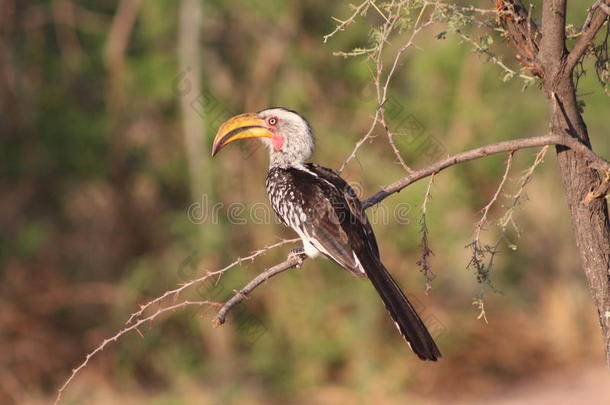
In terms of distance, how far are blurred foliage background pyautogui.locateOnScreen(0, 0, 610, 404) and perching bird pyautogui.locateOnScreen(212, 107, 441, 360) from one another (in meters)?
3.39

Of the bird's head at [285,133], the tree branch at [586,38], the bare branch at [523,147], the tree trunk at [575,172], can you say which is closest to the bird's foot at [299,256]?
the bird's head at [285,133]

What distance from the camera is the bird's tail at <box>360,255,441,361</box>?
134 inches

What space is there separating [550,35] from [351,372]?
625cm

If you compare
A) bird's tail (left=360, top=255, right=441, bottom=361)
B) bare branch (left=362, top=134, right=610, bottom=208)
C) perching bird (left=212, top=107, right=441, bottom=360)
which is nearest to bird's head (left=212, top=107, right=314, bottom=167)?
perching bird (left=212, top=107, right=441, bottom=360)

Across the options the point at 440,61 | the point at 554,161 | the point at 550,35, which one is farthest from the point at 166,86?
the point at 550,35

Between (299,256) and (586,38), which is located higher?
(299,256)

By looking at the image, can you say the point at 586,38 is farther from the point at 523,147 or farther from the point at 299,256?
the point at 299,256

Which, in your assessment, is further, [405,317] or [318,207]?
[318,207]

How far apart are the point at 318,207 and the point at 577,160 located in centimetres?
166

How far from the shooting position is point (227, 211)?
29.7 feet

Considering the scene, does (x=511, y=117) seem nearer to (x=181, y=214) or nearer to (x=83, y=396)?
(x=181, y=214)

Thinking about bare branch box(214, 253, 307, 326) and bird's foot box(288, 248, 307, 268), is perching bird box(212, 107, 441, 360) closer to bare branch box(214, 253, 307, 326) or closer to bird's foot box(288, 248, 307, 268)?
bird's foot box(288, 248, 307, 268)

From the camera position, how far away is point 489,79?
9094mm

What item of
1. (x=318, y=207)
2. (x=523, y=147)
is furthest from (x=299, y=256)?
(x=523, y=147)
